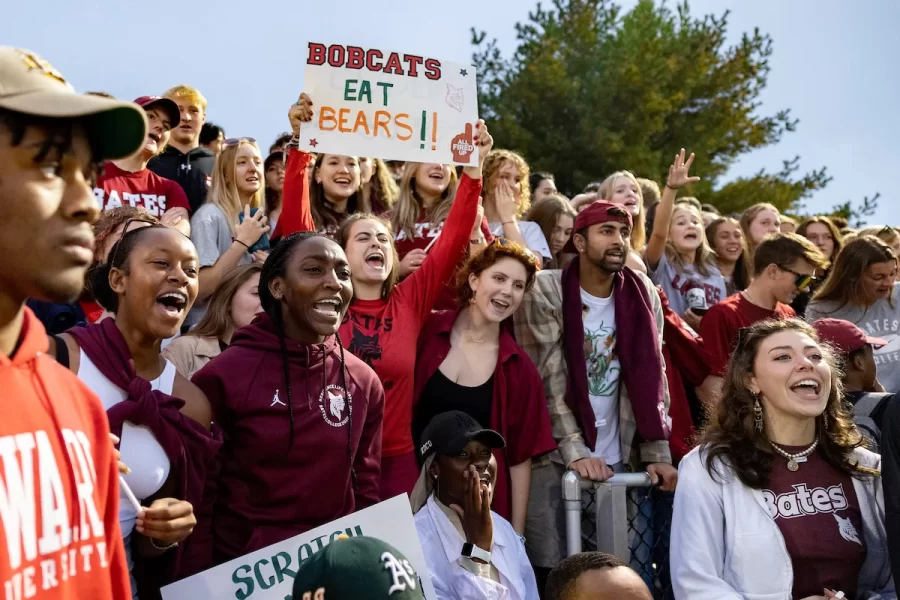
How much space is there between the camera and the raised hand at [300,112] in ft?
18.2

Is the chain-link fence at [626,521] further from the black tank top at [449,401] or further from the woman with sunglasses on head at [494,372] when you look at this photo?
the black tank top at [449,401]

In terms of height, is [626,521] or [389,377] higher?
[389,377]

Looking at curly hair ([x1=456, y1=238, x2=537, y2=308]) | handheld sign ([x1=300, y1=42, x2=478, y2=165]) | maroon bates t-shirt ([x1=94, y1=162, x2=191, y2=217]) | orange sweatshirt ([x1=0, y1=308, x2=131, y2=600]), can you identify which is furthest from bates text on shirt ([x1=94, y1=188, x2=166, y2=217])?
orange sweatshirt ([x1=0, y1=308, x2=131, y2=600])

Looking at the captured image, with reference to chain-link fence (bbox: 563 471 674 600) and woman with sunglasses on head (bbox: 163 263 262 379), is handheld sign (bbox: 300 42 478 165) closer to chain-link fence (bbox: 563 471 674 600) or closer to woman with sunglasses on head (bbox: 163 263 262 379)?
woman with sunglasses on head (bbox: 163 263 262 379)

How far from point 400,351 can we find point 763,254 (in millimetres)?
2932

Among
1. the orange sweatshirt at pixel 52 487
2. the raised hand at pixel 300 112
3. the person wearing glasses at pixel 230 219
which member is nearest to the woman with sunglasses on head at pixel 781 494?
the raised hand at pixel 300 112

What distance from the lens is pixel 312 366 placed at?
3842 millimetres

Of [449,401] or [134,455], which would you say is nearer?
[134,455]

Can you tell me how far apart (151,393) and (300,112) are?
9.07 feet

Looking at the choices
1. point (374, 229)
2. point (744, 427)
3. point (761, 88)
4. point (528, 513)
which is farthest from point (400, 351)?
point (761, 88)

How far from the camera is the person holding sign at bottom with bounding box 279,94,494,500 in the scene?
482 centimetres

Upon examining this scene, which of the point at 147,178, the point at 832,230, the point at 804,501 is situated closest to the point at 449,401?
the point at 804,501

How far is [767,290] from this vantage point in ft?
21.8

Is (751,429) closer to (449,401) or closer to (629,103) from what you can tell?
(449,401)
